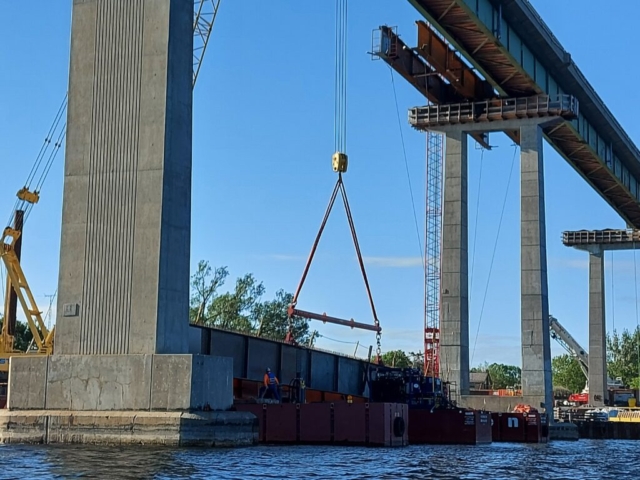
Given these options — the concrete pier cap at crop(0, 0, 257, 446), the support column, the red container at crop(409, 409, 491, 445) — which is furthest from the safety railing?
the concrete pier cap at crop(0, 0, 257, 446)

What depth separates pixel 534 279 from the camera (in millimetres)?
63188

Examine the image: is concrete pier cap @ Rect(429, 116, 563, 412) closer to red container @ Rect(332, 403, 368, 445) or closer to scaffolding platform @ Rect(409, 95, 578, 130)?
scaffolding platform @ Rect(409, 95, 578, 130)

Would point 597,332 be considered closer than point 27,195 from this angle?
No

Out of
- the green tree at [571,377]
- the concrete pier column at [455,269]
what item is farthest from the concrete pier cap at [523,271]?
the green tree at [571,377]

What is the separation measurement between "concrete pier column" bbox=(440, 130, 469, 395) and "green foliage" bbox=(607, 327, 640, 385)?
118244 mm

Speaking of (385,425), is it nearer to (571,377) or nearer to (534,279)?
(534,279)

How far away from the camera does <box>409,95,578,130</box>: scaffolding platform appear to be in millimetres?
63594

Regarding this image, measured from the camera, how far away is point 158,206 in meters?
28.4

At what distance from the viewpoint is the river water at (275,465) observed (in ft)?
69.7

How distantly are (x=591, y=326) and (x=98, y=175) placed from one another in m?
81.4

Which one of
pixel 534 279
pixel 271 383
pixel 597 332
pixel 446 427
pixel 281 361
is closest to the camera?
pixel 271 383

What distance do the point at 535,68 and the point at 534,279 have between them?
42.9ft

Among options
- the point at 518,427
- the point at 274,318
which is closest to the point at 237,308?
the point at 274,318

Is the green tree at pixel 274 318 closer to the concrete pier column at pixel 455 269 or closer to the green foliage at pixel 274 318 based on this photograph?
the green foliage at pixel 274 318
